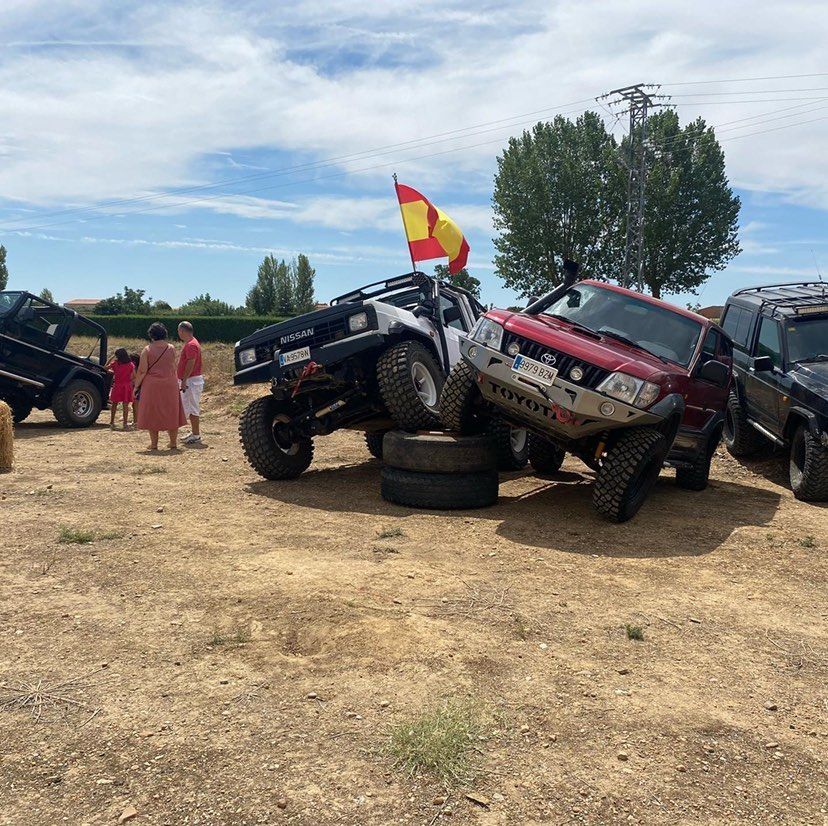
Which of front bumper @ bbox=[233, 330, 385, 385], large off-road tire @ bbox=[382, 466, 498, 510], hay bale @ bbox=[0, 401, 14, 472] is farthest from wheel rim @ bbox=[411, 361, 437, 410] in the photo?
hay bale @ bbox=[0, 401, 14, 472]

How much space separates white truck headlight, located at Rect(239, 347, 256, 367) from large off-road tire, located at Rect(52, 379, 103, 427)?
7.39 m

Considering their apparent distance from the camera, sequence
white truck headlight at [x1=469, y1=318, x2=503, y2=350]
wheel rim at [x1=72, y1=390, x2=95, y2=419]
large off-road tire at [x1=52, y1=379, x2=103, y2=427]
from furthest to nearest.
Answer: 1. wheel rim at [x1=72, y1=390, x2=95, y2=419]
2. large off-road tire at [x1=52, y1=379, x2=103, y2=427]
3. white truck headlight at [x1=469, y1=318, x2=503, y2=350]

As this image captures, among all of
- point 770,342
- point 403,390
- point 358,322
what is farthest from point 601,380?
point 770,342

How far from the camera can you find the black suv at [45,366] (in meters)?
13.9

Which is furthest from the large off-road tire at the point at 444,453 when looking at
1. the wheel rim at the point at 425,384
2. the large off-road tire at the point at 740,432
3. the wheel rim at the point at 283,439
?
the large off-road tire at the point at 740,432

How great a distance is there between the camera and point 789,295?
10.4 metres

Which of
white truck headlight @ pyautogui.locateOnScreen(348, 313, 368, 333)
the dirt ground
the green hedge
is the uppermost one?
the green hedge

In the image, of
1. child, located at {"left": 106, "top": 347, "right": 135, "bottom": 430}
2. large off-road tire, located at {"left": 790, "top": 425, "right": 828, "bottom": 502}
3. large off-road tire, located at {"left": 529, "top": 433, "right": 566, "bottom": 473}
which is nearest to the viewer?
large off-road tire, located at {"left": 790, "top": 425, "right": 828, "bottom": 502}

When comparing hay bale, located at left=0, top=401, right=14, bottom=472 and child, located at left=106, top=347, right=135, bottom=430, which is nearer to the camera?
hay bale, located at left=0, top=401, right=14, bottom=472

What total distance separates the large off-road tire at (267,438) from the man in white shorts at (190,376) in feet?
12.7

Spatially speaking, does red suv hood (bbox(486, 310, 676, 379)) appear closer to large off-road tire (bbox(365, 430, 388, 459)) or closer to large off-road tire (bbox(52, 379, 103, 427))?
large off-road tire (bbox(365, 430, 388, 459))

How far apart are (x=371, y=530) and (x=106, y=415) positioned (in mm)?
12472

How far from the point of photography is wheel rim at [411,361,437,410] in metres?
8.18

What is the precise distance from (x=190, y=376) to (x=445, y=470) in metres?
6.13
